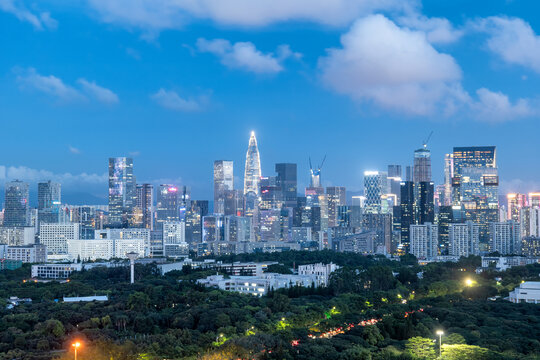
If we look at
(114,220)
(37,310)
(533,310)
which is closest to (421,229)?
(114,220)

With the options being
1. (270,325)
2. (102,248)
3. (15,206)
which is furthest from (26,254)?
(270,325)

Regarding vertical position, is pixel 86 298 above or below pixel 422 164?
below

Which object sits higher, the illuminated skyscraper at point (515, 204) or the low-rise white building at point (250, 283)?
the illuminated skyscraper at point (515, 204)

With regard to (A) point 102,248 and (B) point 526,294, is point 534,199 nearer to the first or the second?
(A) point 102,248

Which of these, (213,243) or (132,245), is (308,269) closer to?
(132,245)

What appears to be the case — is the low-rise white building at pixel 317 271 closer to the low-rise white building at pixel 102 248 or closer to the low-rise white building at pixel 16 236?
the low-rise white building at pixel 102 248

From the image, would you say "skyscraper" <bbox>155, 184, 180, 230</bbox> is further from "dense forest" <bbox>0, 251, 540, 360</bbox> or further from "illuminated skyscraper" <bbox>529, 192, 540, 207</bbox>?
"dense forest" <bbox>0, 251, 540, 360</bbox>

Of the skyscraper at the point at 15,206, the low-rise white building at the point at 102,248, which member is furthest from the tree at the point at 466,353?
the skyscraper at the point at 15,206
